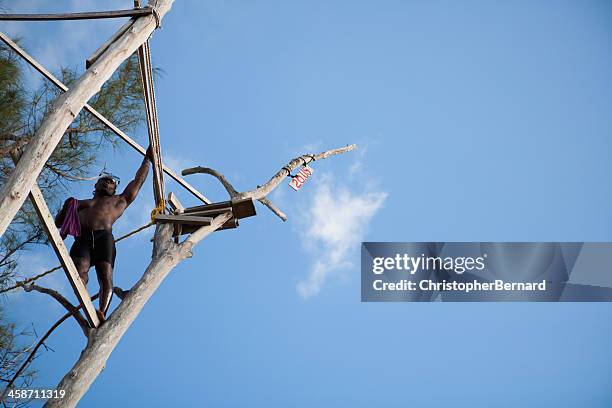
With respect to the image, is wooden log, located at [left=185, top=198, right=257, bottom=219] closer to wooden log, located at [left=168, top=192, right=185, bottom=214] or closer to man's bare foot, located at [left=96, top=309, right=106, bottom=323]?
wooden log, located at [left=168, top=192, right=185, bottom=214]

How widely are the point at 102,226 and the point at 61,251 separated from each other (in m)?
0.70

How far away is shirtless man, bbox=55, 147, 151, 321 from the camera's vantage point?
4297 mm

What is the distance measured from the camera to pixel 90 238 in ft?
14.3

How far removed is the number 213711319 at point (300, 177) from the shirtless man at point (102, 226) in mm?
1177

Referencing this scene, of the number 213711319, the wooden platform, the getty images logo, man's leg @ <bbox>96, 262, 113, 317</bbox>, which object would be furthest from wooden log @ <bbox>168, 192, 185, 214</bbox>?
the getty images logo

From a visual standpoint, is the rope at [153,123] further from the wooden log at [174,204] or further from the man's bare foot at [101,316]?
the man's bare foot at [101,316]

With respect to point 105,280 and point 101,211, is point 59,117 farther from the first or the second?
point 105,280

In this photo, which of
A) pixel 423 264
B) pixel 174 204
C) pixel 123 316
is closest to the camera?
pixel 123 316

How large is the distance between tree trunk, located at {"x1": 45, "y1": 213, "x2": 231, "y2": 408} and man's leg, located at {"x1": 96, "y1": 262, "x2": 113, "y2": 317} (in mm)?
224

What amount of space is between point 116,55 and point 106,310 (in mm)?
1355

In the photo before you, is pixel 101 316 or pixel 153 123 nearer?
pixel 101 316

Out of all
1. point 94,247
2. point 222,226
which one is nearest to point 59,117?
point 94,247

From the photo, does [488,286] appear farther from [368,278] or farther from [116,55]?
[116,55]

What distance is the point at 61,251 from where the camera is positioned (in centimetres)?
373
